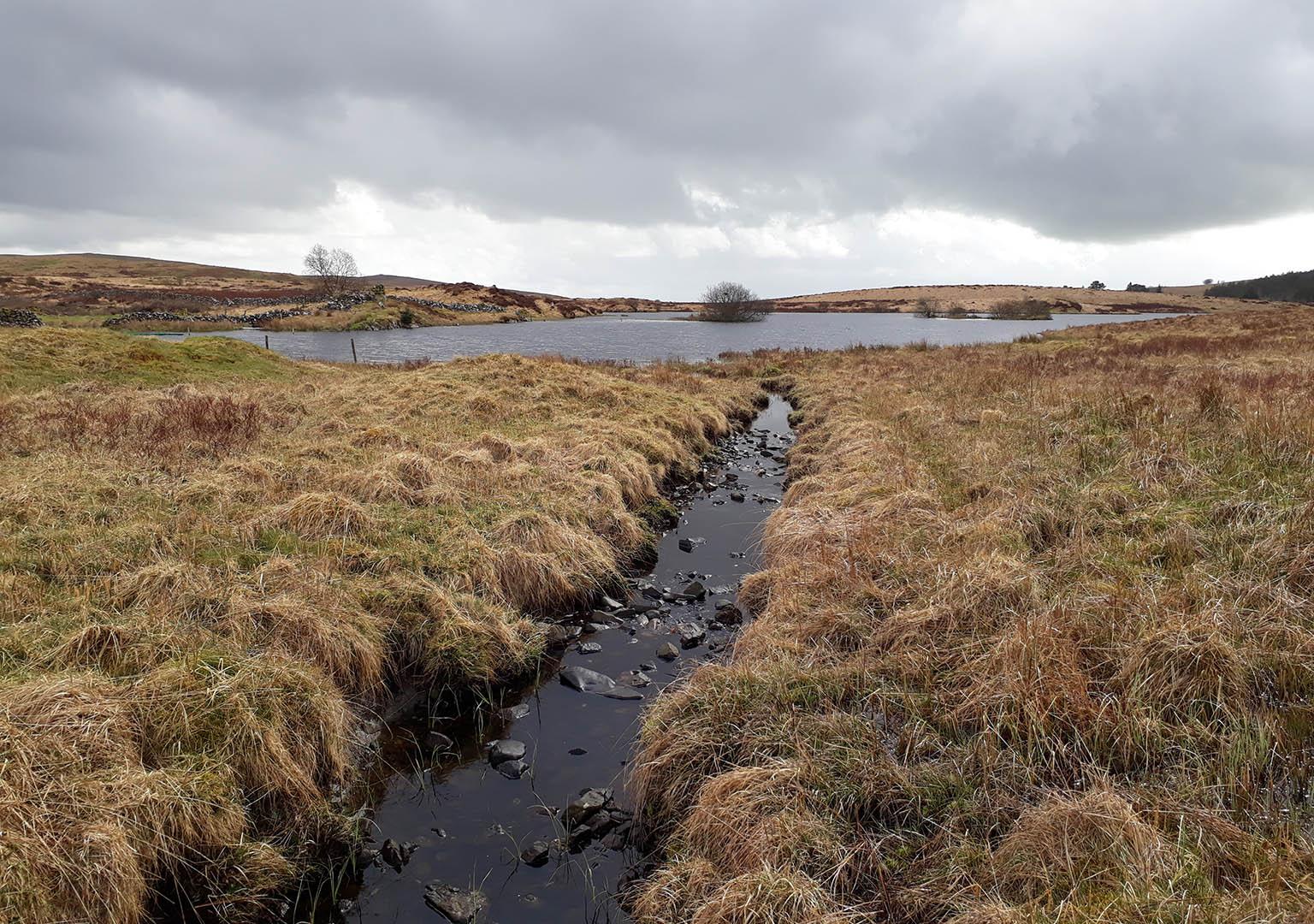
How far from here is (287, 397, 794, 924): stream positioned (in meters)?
4.99

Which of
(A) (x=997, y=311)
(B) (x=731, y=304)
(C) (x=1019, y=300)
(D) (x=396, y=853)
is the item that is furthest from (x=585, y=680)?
(C) (x=1019, y=300)

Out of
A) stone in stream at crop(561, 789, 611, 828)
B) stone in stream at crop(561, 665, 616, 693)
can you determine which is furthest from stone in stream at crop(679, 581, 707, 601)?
stone in stream at crop(561, 789, 611, 828)

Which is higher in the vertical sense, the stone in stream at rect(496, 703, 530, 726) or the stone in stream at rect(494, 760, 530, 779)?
the stone in stream at rect(496, 703, 530, 726)

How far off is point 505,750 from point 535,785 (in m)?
0.60

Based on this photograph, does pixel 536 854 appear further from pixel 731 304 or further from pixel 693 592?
pixel 731 304

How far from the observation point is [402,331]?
80062 mm

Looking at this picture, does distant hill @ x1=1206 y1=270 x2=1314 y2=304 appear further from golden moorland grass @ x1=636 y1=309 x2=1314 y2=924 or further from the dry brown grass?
golden moorland grass @ x1=636 y1=309 x2=1314 y2=924

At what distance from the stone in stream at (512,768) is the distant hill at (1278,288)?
141 meters

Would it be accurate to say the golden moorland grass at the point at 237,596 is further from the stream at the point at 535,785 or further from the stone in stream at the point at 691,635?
the stone in stream at the point at 691,635

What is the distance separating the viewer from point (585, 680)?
7.88 metres

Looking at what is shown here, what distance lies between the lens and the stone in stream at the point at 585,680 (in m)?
7.75

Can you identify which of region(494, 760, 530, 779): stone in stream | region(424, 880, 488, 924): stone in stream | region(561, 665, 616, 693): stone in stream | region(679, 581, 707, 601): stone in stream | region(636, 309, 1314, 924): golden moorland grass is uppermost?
region(636, 309, 1314, 924): golden moorland grass

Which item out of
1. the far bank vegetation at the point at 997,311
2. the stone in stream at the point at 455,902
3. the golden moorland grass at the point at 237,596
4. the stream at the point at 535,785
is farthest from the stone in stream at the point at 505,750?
the far bank vegetation at the point at 997,311

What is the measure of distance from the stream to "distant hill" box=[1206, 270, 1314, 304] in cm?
13820
